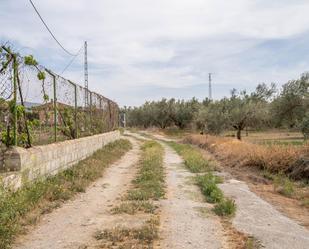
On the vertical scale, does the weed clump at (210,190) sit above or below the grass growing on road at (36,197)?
below

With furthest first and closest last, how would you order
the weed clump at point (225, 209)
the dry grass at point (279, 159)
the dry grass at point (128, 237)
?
the dry grass at point (279, 159)
the weed clump at point (225, 209)
the dry grass at point (128, 237)

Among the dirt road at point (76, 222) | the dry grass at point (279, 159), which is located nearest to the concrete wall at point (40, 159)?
the dirt road at point (76, 222)

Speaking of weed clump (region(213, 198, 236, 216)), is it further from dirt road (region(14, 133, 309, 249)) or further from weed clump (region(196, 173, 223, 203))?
weed clump (region(196, 173, 223, 203))

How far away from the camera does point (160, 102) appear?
3039 inches

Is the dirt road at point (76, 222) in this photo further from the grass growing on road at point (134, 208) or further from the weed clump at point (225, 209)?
the weed clump at point (225, 209)

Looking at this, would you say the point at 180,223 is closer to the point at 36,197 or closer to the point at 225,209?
the point at 225,209

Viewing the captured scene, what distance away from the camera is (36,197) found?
7.91 metres

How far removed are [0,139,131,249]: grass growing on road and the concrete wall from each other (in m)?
0.20

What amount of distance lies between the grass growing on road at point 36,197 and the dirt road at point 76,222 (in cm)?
19

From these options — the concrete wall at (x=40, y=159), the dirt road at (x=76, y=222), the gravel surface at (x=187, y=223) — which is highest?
the concrete wall at (x=40, y=159)

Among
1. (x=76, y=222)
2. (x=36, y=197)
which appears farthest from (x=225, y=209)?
(x=36, y=197)

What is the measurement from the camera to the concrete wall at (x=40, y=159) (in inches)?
317

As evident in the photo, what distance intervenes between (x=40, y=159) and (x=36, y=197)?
1.85 m

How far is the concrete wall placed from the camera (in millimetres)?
8055
